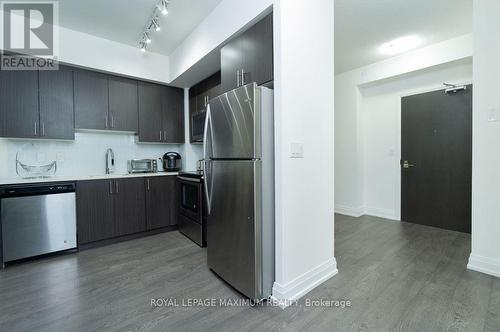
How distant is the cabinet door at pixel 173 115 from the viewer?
3.79 meters

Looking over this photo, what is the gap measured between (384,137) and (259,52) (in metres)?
3.18

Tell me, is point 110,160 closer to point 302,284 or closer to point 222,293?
point 222,293

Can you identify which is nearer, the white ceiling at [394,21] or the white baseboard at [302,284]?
the white baseboard at [302,284]

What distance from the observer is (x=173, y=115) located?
3.88 metres

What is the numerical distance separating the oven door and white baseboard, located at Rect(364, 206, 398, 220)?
324 cm

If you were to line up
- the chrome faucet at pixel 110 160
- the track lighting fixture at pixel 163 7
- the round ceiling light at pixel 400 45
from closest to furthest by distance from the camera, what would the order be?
the track lighting fixture at pixel 163 7
the round ceiling light at pixel 400 45
the chrome faucet at pixel 110 160

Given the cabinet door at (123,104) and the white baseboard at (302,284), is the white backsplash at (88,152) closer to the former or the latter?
the cabinet door at (123,104)

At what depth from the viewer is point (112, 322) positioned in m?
1.57

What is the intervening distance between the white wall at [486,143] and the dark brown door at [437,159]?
4.21 ft

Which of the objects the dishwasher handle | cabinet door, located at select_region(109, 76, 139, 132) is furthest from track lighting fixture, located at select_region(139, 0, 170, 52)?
the dishwasher handle

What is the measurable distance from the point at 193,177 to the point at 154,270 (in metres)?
1.18

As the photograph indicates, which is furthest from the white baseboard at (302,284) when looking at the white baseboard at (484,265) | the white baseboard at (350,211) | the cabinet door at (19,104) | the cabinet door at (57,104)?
the cabinet door at (19,104)

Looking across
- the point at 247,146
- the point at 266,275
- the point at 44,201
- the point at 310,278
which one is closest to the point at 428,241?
the point at 310,278

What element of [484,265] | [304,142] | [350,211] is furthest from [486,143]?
[350,211]
